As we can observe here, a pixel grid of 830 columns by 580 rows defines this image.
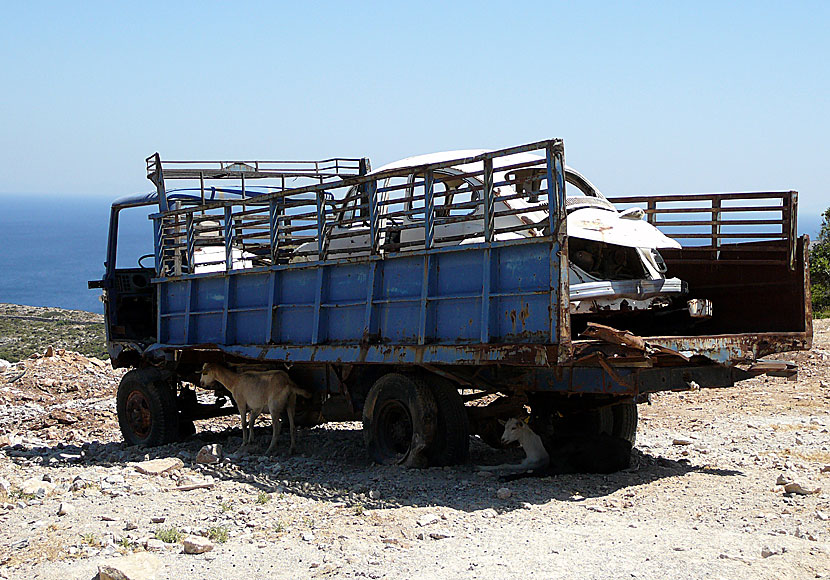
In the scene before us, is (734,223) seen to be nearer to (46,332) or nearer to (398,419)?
(398,419)

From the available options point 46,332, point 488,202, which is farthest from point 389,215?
point 46,332

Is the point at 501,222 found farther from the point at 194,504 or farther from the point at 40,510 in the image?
the point at 40,510

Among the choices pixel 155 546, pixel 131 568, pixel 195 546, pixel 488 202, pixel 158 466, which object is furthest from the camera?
pixel 158 466

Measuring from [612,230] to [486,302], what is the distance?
4.40 feet

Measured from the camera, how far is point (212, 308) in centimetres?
1145

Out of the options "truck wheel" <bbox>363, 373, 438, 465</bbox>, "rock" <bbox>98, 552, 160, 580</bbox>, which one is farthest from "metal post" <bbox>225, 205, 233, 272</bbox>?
"rock" <bbox>98, 552, 160, 580</bbox>

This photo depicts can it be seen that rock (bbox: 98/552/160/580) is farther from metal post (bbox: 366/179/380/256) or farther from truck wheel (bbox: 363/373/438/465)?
metal post (bbox: 366/179/380/256)

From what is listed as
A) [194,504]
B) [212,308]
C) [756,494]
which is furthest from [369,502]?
[212,308]

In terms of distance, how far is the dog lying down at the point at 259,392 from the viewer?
10.8m

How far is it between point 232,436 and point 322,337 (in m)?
3.25

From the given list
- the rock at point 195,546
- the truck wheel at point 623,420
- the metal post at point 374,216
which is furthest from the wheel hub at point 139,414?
the rock at point 195,546

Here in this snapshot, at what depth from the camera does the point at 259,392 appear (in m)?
11.0

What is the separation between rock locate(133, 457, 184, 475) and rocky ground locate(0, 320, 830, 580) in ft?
0.07

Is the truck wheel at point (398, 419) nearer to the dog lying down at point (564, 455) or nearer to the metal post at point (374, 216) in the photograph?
the dog lying down at point (564, 455)
